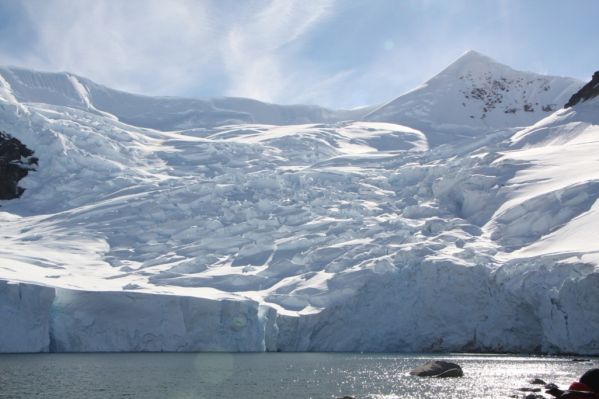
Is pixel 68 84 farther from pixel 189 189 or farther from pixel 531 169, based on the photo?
pixel 531 169

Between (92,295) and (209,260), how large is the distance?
12667 mm

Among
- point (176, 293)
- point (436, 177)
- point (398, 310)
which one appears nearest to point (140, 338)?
point (176, 293)

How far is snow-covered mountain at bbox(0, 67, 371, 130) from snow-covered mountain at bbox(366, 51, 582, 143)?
1136 centimetres

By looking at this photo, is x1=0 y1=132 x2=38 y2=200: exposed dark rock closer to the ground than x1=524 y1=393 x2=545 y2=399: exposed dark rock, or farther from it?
farther from it

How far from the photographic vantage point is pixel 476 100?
3718 inches

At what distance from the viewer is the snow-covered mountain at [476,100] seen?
298ft

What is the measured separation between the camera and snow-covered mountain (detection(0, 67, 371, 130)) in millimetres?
92938

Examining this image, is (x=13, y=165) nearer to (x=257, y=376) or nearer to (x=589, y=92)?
(x=257, y=376)

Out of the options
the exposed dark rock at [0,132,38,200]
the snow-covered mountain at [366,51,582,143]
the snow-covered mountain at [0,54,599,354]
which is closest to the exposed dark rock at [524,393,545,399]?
the snow-covered mountain at [0,54,599,354]

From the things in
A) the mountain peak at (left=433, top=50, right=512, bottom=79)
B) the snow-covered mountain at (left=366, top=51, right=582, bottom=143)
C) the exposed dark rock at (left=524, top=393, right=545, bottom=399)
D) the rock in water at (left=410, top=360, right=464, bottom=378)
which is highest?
the mountain peak at (left=433, top=50, right=512, bottom=79)

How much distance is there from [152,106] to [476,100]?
4519cm

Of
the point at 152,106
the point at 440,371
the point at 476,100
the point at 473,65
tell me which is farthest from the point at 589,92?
the point at 152,106

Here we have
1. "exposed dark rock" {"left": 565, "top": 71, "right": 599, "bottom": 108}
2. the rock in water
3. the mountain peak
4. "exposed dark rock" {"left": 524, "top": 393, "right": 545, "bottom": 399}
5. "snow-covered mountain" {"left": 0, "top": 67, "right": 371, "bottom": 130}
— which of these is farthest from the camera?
the mountain peak

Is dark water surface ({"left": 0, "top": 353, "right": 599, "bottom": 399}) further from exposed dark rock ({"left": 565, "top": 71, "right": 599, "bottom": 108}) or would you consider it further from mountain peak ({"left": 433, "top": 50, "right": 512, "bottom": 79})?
mountain peak ({"left": 433, "top": 50, "right": 512, "bottom": 79})
